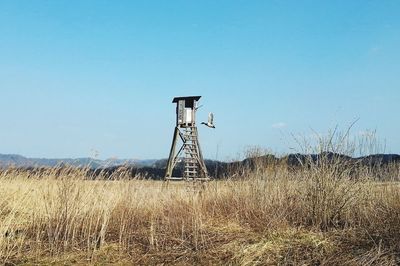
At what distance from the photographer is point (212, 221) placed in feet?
23.6

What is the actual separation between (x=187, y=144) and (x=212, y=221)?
9066 millimetres

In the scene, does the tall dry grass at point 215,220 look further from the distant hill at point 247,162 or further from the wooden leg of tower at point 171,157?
the wooden leg of tower at point 171,157

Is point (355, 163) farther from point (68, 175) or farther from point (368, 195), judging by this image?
point (68, 175)

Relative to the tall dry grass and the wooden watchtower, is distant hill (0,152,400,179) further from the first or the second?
the wooden watchtower

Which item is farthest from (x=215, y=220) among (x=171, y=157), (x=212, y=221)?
(x=171, y=157)

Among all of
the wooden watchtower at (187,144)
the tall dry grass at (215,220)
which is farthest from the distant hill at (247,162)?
the wooden watchtower at (187,144)

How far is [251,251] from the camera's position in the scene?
5355mm

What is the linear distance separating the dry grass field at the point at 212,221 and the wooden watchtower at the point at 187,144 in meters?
7.04

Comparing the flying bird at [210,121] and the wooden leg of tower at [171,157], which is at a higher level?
the flying bird at [210,121]

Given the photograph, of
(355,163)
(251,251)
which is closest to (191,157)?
(355,163)

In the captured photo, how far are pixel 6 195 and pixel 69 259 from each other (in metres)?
3.28

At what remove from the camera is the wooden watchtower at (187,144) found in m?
15.8

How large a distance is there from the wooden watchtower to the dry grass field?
7.04 metres

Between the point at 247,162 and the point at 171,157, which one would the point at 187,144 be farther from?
the point at 247,162
